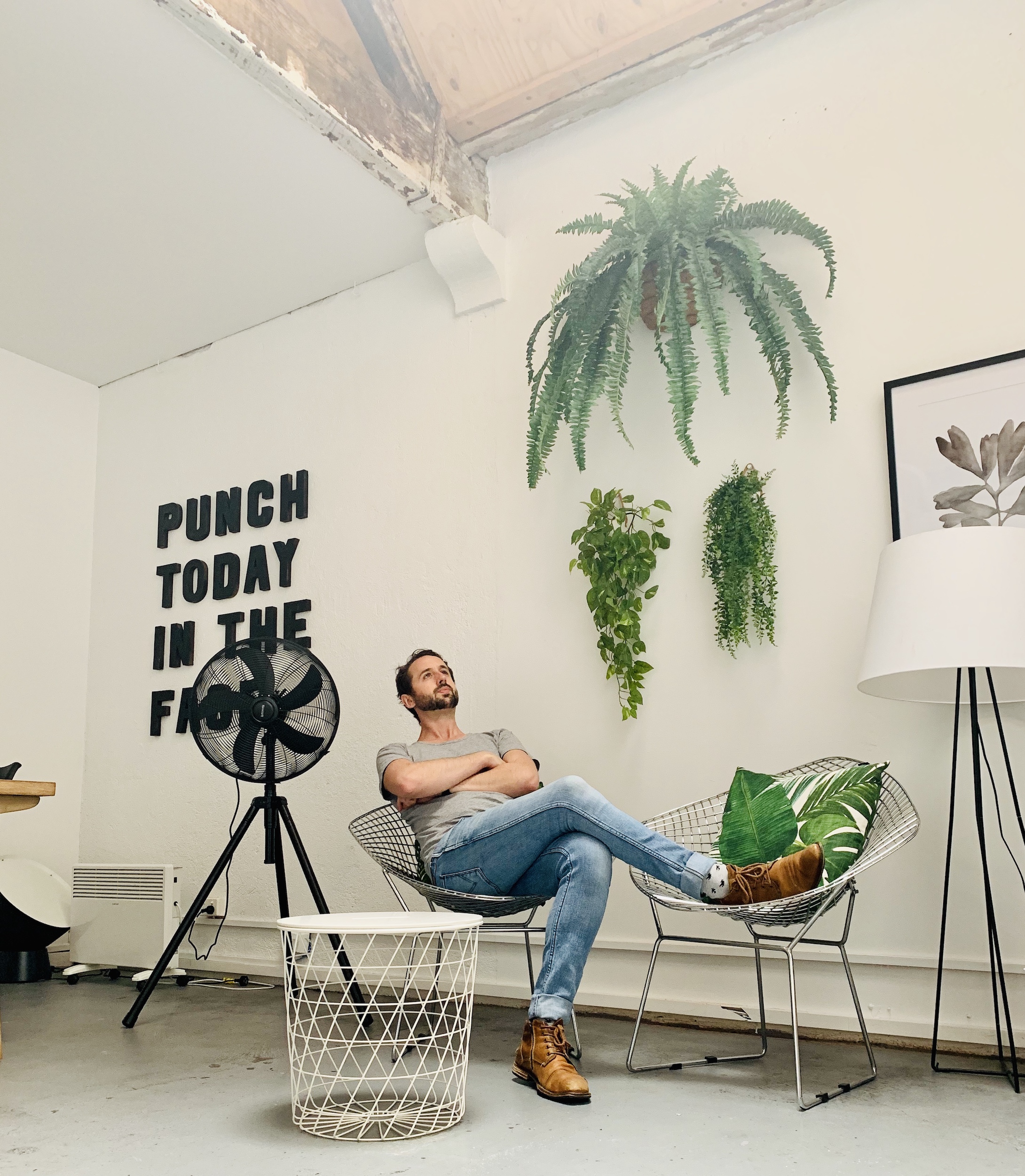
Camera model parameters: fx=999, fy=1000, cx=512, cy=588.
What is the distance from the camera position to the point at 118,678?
16.1 ft

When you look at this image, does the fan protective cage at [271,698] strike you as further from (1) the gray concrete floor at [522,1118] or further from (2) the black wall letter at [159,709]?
(2) the black wall letter at [159,709]

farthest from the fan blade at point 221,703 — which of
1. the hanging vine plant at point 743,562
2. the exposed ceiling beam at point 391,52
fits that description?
the exposed ceiling beam at point 391,52

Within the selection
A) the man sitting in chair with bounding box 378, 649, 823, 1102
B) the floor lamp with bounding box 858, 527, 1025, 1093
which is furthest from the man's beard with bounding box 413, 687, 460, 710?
the floor lamp with bounding box 858, 527, 1025, 1093

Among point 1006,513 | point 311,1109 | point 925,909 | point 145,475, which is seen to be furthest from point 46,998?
point 1006,513

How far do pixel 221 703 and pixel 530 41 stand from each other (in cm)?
261

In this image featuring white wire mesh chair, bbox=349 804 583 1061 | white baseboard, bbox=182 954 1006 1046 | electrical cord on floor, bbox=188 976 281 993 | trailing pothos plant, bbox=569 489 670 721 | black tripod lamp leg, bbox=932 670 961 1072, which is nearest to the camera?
black tripod lamp leg, bbox=932 670 961 1072

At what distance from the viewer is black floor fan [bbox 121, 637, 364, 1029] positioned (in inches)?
123

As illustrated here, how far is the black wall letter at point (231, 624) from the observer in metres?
4.48

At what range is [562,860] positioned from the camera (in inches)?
94.3

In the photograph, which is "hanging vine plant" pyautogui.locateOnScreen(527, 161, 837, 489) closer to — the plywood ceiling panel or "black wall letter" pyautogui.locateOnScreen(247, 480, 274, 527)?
the plywood ceiling panel

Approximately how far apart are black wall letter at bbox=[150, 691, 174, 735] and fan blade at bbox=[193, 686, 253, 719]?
5.19ft

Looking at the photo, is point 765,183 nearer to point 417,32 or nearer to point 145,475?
point 417,32

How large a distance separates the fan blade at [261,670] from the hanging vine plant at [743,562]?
142cm

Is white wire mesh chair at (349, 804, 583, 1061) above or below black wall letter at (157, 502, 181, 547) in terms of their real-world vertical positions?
below
